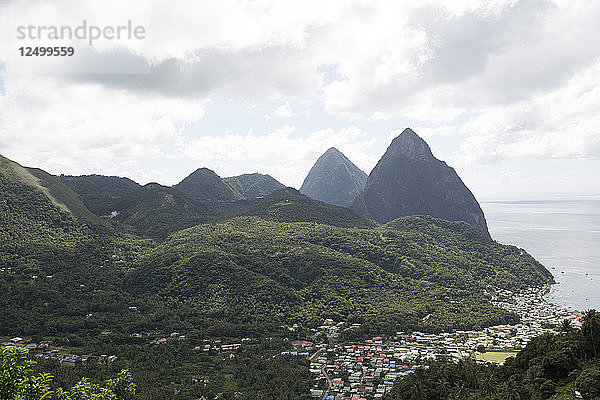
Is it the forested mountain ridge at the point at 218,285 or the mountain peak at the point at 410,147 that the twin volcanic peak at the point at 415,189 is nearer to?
the mountain peak at the point at 410,147

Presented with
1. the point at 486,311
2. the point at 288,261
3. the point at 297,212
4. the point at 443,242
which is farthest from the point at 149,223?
the point at 486,311

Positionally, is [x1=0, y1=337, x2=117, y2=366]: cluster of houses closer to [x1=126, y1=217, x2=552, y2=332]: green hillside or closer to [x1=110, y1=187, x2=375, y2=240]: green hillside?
[x1=126, y1=217, x2=552, y2=332]: green hillside

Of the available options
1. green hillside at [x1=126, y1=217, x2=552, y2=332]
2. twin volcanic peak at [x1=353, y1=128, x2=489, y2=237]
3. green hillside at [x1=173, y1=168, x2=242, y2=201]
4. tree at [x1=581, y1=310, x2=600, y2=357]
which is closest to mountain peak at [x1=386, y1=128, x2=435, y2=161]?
twin volcanic peak at [x1=353, y1=128, x2=489, y2=237]

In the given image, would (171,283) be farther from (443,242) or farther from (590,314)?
(443,242)

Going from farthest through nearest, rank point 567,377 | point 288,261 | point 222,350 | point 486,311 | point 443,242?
point 443,242, point 288,261, point 486,311, point 222,350, point 567,377

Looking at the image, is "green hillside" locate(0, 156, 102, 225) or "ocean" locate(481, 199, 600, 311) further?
"green hillside" locate(0, 156, 102, 225)

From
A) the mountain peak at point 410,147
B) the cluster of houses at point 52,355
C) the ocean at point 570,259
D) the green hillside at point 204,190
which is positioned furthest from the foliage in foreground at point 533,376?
the green hillside at point 204,190
